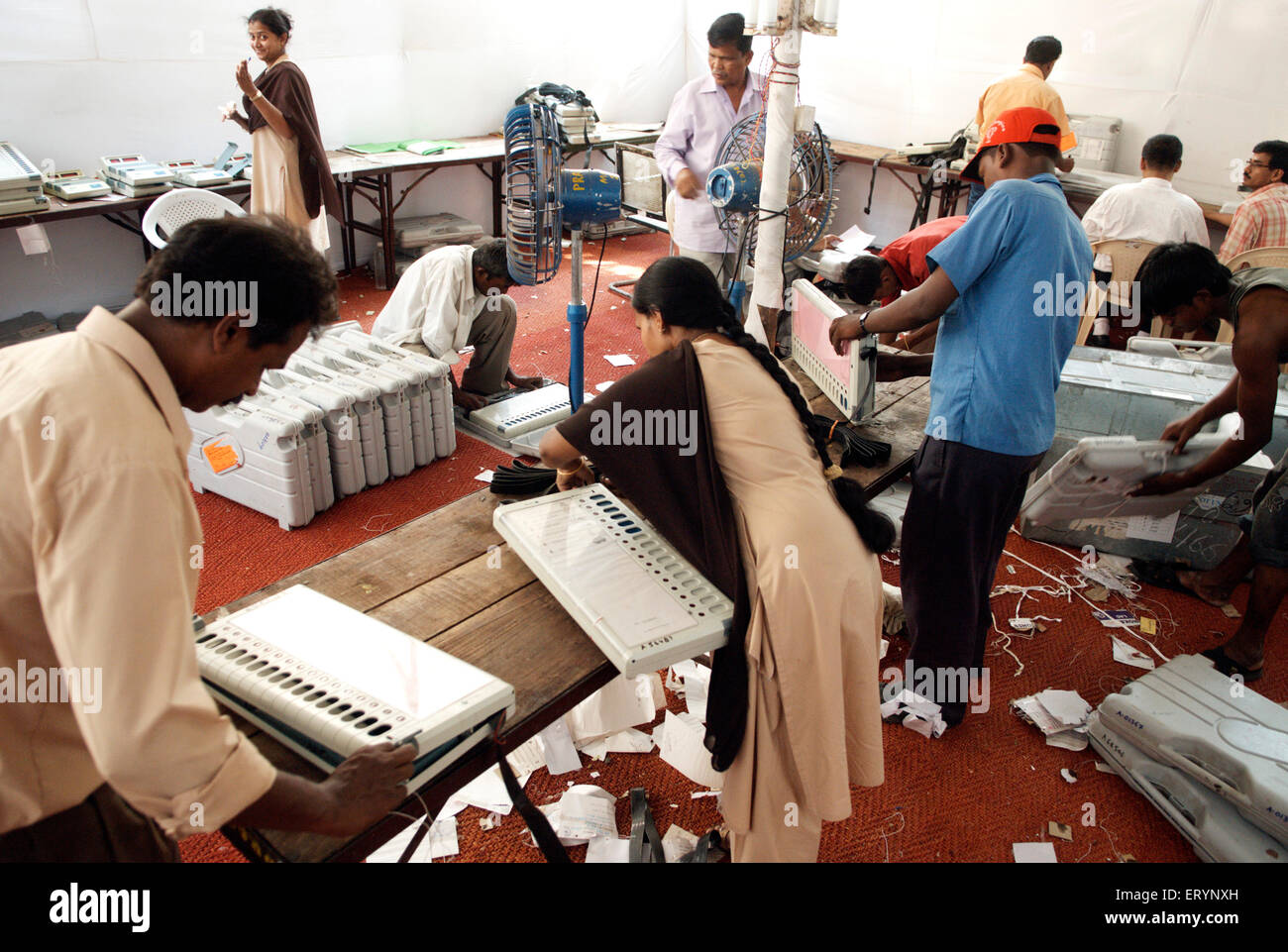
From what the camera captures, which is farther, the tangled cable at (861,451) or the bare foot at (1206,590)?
the bare foot at (1206,590)

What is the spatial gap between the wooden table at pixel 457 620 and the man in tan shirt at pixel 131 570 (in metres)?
0.14

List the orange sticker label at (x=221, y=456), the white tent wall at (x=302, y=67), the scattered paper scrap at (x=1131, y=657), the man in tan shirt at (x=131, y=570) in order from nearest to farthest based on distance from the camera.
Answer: the man in tan shirt at (x=131, y=570)
the scattered paper scrap at (x=1131, y=657)
the orange sticker label at (x=221, y=456)
the white tent wall at (x=302, y=67)

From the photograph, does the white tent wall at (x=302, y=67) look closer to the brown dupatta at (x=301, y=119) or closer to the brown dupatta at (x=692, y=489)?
the brown dupatta at (x=301, y=119)

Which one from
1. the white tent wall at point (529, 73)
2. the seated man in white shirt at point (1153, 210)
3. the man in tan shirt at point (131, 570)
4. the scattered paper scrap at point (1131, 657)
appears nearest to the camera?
the man in tan shirt at point (131, 570)

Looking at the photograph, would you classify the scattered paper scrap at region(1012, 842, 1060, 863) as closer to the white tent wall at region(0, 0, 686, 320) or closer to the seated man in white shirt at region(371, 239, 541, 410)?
the seated man in white shirt at region(371, 239, 541, 410)

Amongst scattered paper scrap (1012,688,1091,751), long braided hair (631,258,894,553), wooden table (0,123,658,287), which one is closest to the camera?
long braided hair (631,258,894,553)

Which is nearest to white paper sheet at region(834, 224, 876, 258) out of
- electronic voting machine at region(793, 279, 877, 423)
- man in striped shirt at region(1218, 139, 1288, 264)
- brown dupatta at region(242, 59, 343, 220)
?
man in striped shirt at region(1218, 139, 1288, 264)

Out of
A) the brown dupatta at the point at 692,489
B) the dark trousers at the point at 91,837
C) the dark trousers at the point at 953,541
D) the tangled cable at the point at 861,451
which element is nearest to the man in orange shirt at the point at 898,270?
the tangled cable at the point at 861,451

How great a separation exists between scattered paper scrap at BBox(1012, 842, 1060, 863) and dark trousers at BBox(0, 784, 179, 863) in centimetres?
194

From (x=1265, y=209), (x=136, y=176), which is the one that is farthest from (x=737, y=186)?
(x=136, y=176)

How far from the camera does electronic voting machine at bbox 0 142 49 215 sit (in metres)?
4.09

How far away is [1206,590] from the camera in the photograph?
3223 mm

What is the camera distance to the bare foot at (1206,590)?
126 inches

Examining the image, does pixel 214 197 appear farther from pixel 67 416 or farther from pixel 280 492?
pixel 67 416
